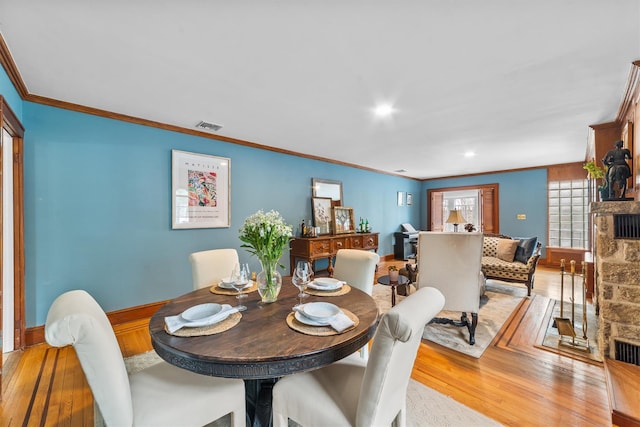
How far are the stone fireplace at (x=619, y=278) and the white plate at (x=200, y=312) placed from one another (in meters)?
2.92

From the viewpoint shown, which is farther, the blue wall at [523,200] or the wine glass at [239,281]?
the blue wall at [523,200]

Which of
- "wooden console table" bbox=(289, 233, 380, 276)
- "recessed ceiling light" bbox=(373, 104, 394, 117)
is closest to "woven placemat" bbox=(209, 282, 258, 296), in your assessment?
"recessed ceiling light" bbox=(373, 104, 394, 117)

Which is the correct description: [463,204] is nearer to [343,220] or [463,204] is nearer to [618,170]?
[343,220]

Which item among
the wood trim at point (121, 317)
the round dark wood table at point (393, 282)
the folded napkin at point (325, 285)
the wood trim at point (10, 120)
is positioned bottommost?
the wood trim at point (121, 317)

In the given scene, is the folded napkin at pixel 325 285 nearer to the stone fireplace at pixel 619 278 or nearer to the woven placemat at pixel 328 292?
the woven placemat at pixel 328 292

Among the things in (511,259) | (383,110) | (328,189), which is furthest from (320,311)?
(511,259)

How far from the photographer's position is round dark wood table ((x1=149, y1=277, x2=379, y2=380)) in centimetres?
106

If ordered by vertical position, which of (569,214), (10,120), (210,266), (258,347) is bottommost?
(258,347)

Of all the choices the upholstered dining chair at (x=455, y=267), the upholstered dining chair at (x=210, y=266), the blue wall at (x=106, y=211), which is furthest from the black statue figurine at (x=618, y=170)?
the blue wall at (x=106, y=211)

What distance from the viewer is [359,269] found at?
2229 mm

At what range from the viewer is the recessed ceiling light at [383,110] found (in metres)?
2.70

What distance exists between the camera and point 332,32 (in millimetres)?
1612

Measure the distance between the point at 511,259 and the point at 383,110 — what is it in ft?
11.2

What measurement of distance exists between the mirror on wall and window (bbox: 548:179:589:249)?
4.61 metres
